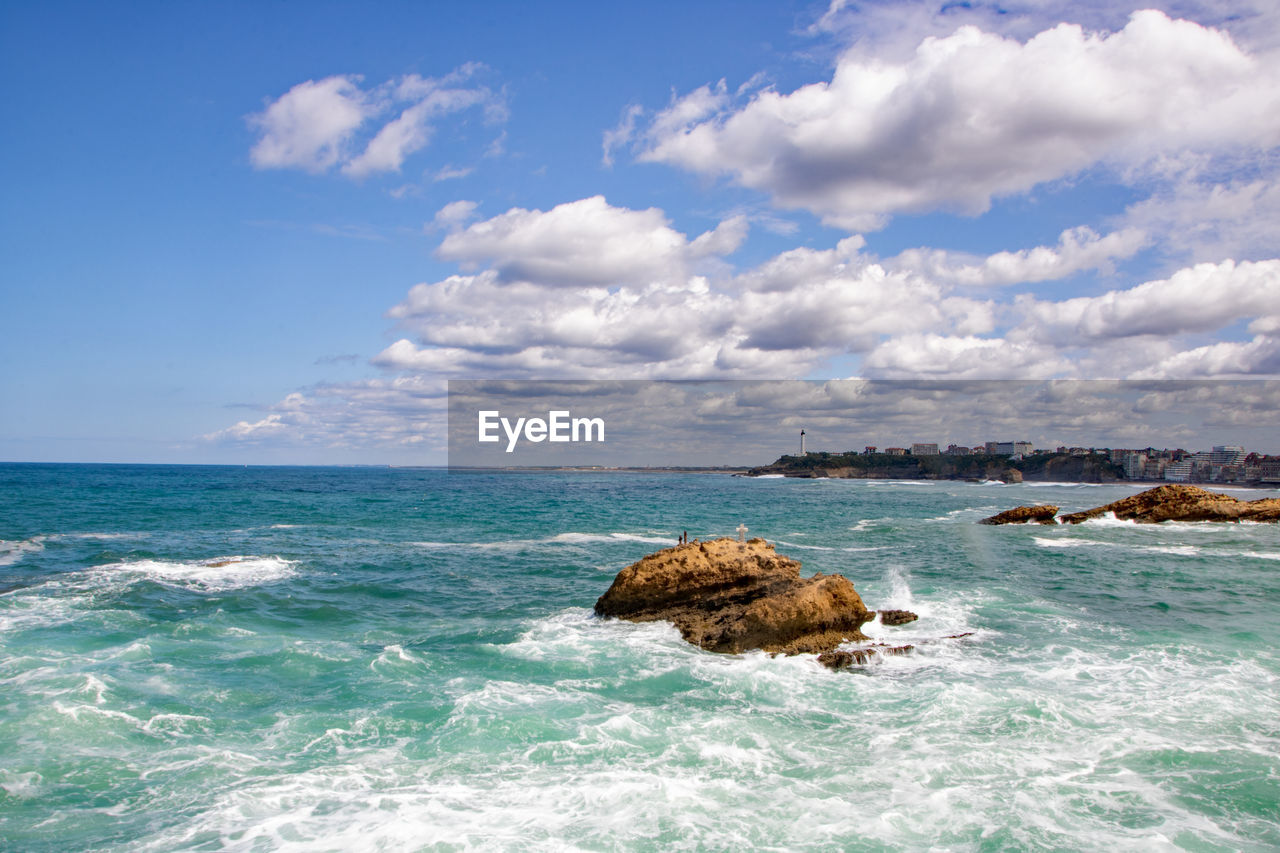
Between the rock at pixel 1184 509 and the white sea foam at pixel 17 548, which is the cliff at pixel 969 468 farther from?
the white sea foam at pixel 17 548

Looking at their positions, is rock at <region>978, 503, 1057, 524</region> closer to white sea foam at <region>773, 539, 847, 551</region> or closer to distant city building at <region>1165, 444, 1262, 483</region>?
white sea foam at <region>773, 539, 847, 551</region>

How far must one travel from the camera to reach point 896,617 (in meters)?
17.5

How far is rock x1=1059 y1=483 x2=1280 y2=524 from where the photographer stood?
145 feet

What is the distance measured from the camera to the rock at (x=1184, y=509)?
145 feet

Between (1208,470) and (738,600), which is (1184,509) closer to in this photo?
(738,600)

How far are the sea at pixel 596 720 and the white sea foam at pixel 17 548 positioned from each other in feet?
6.84

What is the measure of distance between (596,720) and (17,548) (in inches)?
1190

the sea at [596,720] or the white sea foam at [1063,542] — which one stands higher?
the sea at [596,720]

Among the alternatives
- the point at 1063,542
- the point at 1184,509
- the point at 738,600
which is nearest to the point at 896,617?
the point at 738,600

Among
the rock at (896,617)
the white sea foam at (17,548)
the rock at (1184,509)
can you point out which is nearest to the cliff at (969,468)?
the rock at (1184,509)

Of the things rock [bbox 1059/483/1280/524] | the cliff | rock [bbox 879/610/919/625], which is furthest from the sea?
the cliff

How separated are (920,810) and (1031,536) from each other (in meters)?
Answer: 34.3

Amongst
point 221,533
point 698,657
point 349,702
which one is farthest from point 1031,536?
point 221,533

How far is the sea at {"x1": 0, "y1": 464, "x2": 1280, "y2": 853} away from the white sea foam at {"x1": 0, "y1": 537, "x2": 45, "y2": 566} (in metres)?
2.09
